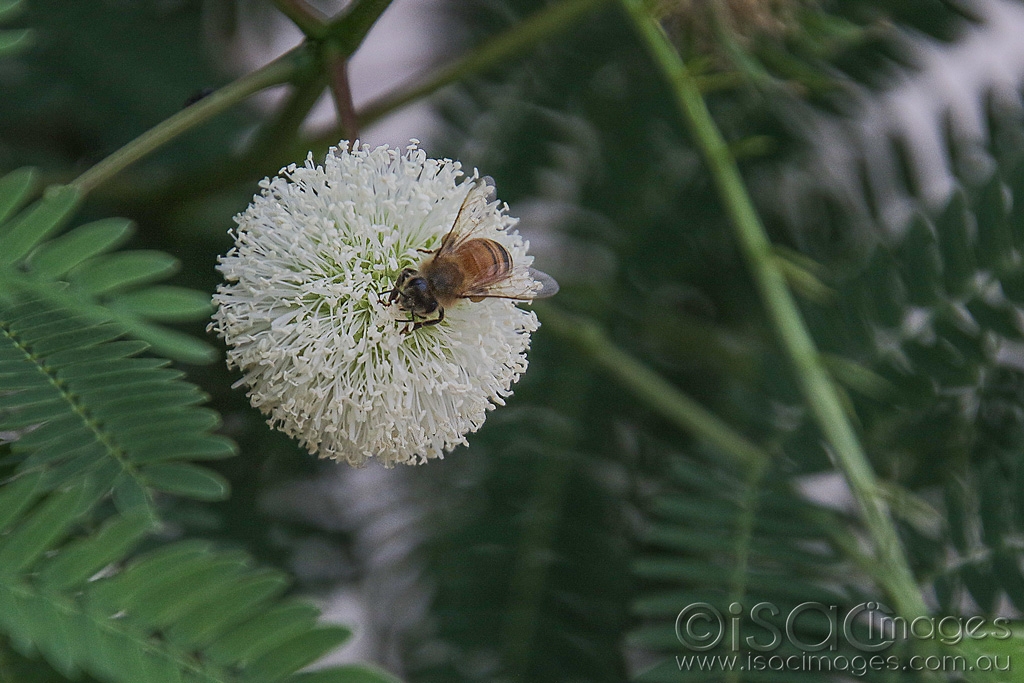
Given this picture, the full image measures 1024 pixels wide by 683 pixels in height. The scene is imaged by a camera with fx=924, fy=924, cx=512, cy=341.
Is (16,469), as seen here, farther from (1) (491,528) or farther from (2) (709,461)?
(2) (709,461)

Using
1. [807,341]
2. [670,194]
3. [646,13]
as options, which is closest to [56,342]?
[646,13]

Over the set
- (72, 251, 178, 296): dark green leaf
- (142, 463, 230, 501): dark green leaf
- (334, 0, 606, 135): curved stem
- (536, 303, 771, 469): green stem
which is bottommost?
(142, 463, 230, 501): dark green leaf

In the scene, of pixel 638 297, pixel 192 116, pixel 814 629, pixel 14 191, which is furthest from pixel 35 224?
pixel 638 297

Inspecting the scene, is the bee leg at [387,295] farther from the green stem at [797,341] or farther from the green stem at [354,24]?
the green stem at [797,341]

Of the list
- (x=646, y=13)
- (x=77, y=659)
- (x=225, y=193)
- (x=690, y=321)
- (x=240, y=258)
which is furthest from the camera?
(x=690, y=321)

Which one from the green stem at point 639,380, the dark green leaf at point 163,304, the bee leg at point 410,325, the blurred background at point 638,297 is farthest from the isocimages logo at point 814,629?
the dark green leaf at point 163,304

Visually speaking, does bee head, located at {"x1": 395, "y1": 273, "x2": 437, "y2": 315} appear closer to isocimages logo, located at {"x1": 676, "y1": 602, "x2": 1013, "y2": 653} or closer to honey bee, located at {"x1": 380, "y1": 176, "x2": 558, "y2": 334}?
honey bee, located at {"x1": 380, "y1": 176, "x2": 558, "y2": 334}

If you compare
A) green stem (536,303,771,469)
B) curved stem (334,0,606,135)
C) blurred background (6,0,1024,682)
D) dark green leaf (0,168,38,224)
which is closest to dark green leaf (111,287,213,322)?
dark green leaf (0,168,38,224)
